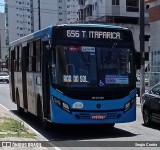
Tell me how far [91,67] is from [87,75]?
0.24 m

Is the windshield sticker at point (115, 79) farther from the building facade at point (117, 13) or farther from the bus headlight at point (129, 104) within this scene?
the building facade at point (117, 13)

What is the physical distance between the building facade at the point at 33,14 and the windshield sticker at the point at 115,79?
6698cm

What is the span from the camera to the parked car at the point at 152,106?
44.3 ft

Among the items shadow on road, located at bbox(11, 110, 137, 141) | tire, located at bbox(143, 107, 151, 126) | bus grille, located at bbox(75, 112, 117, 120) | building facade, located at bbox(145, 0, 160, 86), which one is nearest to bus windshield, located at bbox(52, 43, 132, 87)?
bus grille, located at bbox(75, 112, 117, 120)

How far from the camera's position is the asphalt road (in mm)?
10617

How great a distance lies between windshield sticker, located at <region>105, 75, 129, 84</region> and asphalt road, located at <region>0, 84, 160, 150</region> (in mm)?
1465

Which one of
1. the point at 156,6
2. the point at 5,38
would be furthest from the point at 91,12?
the point at 156,6

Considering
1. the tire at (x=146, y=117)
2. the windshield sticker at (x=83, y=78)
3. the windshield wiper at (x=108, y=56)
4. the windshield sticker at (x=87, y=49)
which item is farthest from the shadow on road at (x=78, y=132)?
the windshield sticker at (x=87, y=49)

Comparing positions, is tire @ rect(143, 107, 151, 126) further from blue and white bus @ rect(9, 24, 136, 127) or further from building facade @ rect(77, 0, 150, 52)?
building facade @ rect(77, 0, 150, 52)

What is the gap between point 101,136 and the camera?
12109 millimetres

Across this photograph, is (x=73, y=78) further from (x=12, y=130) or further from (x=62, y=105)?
(x=12, y=130)

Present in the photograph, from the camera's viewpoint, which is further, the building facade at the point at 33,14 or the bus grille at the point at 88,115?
the building facade at the point at 33,14

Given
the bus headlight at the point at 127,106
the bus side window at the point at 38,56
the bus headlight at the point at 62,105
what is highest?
the bus side window at the point at 38,56

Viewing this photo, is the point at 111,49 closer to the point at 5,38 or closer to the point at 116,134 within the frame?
the point at 116,134
